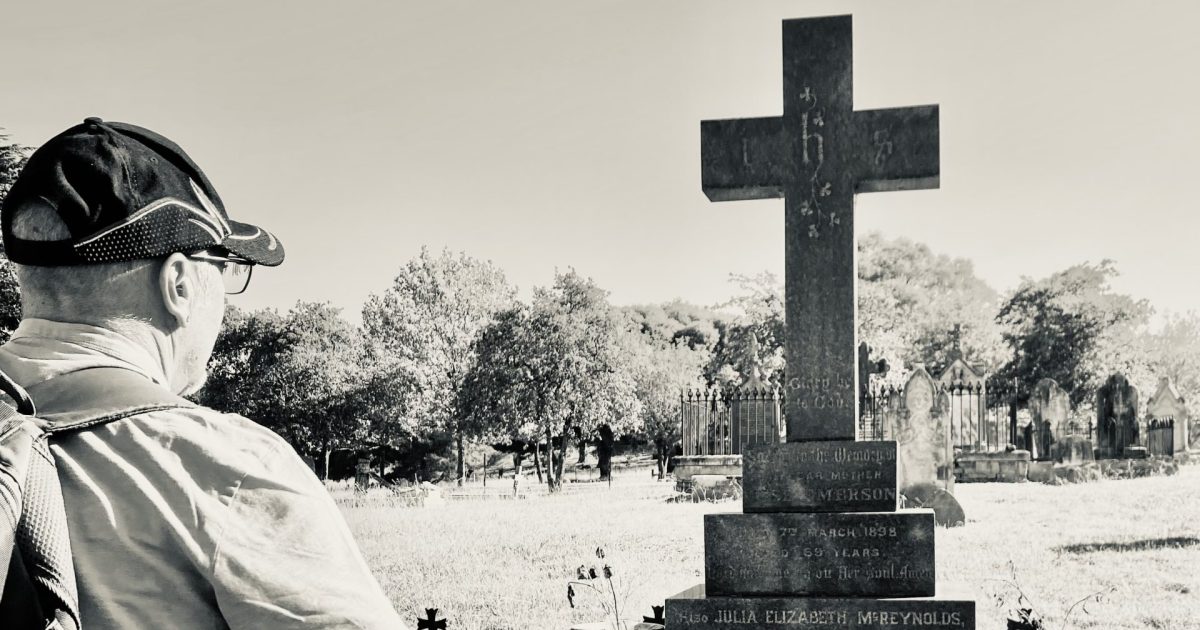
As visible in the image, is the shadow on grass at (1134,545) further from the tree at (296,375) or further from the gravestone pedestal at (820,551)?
the tree at (296,375)

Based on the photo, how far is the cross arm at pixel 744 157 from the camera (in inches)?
328

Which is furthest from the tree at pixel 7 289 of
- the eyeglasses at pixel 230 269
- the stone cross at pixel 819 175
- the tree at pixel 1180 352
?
the tree at pixel 1180 352

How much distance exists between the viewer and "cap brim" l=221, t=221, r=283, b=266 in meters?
1.64

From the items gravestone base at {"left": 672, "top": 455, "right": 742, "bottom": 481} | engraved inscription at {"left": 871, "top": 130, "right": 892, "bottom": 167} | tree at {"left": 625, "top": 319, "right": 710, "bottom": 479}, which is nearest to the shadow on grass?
engraved inscription at {"left": 871, "top": 130, "right": 892, "bottom": 167}

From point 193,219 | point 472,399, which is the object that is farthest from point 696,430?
point 193,219

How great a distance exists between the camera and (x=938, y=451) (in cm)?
2080

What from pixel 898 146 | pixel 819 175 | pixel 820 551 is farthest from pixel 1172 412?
pixel 820 551

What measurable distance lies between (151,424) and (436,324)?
42.3m

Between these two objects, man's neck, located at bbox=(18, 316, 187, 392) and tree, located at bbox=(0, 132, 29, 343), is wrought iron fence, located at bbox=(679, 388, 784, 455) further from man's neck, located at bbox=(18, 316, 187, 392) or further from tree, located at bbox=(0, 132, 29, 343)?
man's neck, located at bbox=(18, 316, 187, 392)

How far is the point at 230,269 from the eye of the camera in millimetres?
1707

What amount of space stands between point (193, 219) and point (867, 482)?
670cm

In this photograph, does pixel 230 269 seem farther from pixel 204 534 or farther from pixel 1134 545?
pixel 1134 545

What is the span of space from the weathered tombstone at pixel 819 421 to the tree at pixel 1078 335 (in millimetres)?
36583

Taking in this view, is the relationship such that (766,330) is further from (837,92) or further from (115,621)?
(115,621)
